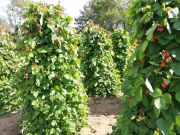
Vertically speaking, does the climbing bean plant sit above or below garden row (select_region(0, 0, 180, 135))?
above

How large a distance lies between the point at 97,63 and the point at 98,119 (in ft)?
7.68

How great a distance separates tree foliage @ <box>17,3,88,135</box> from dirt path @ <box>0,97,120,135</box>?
2.54 ft

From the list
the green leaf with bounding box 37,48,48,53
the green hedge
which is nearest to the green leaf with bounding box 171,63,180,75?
the green leaf with bounding box 37,48,48,53

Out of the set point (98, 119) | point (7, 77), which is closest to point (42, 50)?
point (98, 119)

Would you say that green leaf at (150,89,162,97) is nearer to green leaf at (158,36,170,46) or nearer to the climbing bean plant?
green leaf at (158,36,170,46)

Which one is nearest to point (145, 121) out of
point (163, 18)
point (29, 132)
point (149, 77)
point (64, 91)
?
point (149, 77)

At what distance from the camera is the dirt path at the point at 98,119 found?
5.40 meters

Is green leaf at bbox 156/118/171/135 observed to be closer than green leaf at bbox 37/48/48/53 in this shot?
Yes

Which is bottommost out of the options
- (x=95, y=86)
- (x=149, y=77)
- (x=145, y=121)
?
(x=145, y=121)

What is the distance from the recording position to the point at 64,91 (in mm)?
4590

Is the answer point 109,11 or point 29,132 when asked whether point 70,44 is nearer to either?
point 29,132

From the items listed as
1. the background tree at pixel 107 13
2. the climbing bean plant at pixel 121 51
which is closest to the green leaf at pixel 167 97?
the climbing bean plant at pixel 121 51

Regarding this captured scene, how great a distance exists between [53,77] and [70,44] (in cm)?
62

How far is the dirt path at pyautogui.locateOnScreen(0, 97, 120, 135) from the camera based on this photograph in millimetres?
5402
